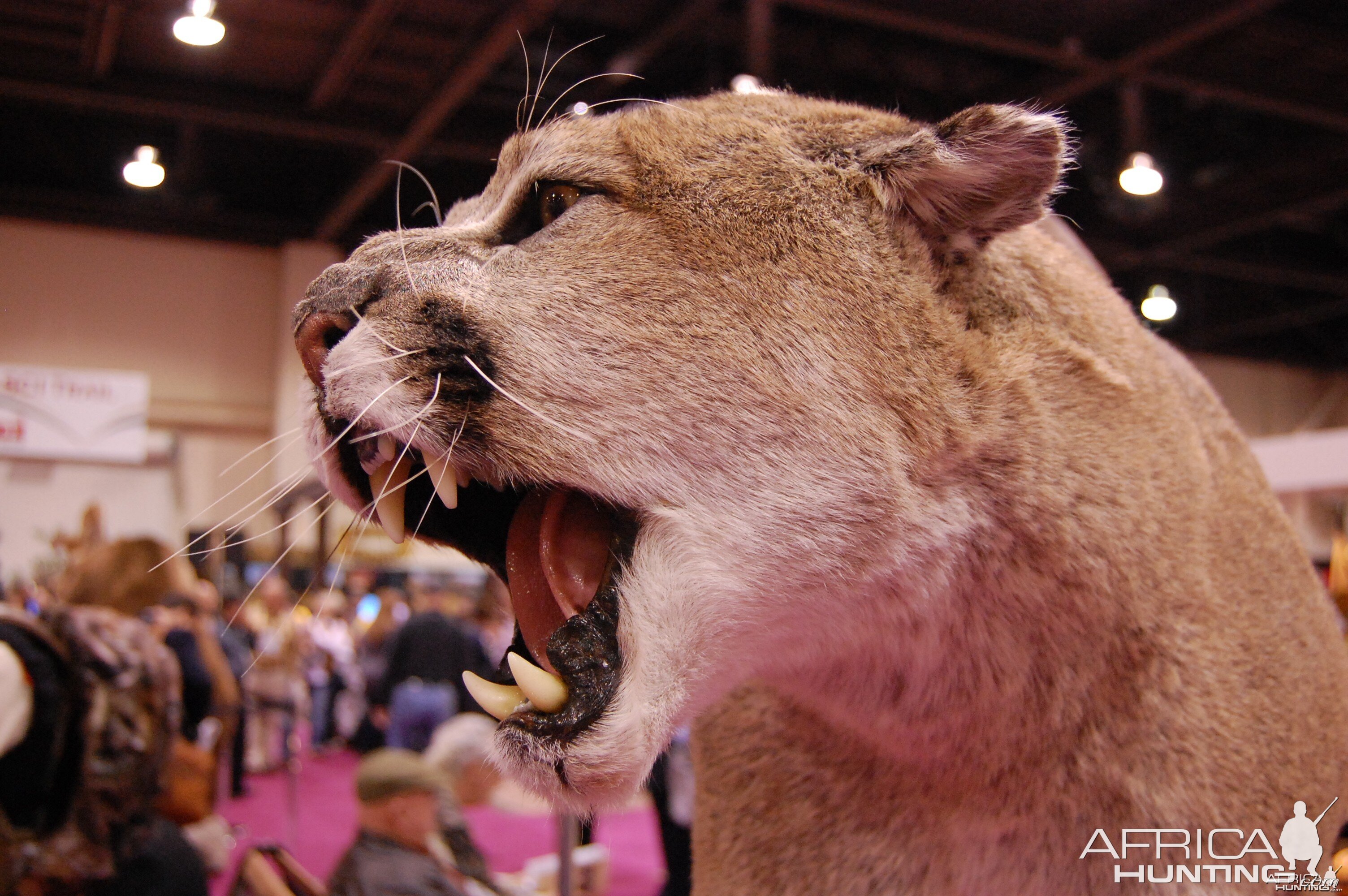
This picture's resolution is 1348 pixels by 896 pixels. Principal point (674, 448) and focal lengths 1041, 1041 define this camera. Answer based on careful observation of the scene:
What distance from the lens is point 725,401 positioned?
115cm

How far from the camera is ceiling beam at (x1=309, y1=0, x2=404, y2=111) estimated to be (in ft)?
19.4

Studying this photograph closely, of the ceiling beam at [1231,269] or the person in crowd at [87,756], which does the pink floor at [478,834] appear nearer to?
the person in crowd at [87,756]

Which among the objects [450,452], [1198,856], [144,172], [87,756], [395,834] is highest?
[144,172]

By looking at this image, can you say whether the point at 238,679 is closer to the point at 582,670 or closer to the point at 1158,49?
the point at 582,670

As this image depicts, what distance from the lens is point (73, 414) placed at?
11.6 feet

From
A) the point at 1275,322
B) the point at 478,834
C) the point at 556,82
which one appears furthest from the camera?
the point at 1275,322

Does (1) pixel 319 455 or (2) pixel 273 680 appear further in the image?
(2) pixel 273 680

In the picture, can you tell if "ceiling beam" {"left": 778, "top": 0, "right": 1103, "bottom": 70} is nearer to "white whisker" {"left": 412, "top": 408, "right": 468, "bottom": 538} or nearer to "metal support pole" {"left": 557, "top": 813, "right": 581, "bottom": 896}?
"metal support pole" {"left": 557, "top": 813, "right": 581, "bottom": 896}

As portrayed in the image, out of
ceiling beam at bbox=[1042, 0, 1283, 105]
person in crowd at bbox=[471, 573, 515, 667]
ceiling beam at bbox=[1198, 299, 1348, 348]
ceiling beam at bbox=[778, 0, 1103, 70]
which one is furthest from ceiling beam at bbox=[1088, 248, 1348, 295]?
person in crowd at bbox=[471, 573, 515, 667]

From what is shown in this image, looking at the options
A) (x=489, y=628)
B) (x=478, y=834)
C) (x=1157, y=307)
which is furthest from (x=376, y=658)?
(x=1157, y=307)

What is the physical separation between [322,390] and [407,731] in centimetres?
694

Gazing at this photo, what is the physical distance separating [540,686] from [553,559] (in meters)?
0.16

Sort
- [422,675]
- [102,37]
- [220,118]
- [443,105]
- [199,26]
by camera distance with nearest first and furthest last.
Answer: [199,26] < [102,37] < [422,675] < [220,118] < [443,105]

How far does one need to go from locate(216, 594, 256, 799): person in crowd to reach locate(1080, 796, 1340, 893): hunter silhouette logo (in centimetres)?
719
